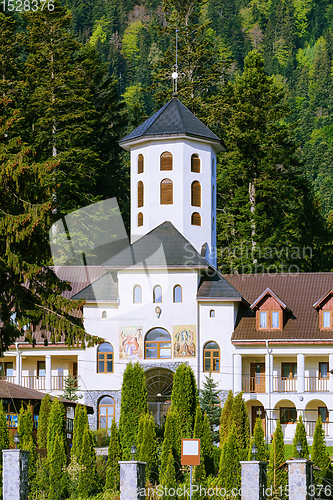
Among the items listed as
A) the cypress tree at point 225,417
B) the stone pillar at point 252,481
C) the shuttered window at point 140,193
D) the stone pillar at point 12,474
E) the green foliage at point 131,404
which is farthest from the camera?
the shuttered window at point 140,193

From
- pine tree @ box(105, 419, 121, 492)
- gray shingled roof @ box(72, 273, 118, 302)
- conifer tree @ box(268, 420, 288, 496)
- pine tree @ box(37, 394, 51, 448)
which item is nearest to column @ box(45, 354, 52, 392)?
gray shingled roof @ box(72, 273, 118, 302)

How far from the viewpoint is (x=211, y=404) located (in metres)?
39.2

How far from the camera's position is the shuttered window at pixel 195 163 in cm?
4638

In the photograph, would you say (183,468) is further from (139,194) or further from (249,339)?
(139,194)

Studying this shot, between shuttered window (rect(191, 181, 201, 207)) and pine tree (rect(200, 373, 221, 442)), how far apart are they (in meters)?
9.40

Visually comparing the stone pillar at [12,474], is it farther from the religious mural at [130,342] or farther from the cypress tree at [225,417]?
the religious mural at [130,342]

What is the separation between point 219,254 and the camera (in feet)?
174

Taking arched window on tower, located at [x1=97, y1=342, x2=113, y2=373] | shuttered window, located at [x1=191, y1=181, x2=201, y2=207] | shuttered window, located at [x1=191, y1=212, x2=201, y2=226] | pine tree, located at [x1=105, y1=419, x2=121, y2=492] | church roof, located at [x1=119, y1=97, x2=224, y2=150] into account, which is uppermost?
church roof, located at [x1=119, y1=97, x2=224, y2=150]

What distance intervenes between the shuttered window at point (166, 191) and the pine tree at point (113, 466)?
18132mm

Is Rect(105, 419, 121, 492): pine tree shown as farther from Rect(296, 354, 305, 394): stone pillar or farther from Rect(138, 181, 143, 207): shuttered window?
Rect(138, 181, 143, 207): shuttered window

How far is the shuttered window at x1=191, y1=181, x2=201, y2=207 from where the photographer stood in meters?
46.2

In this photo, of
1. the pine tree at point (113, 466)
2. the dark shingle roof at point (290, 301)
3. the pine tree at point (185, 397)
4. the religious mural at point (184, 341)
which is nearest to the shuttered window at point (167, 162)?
the dark shingle roof at point (290, 301)

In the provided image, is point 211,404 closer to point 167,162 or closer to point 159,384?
point 159,384

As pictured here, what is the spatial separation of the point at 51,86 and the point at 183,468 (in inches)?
1180
